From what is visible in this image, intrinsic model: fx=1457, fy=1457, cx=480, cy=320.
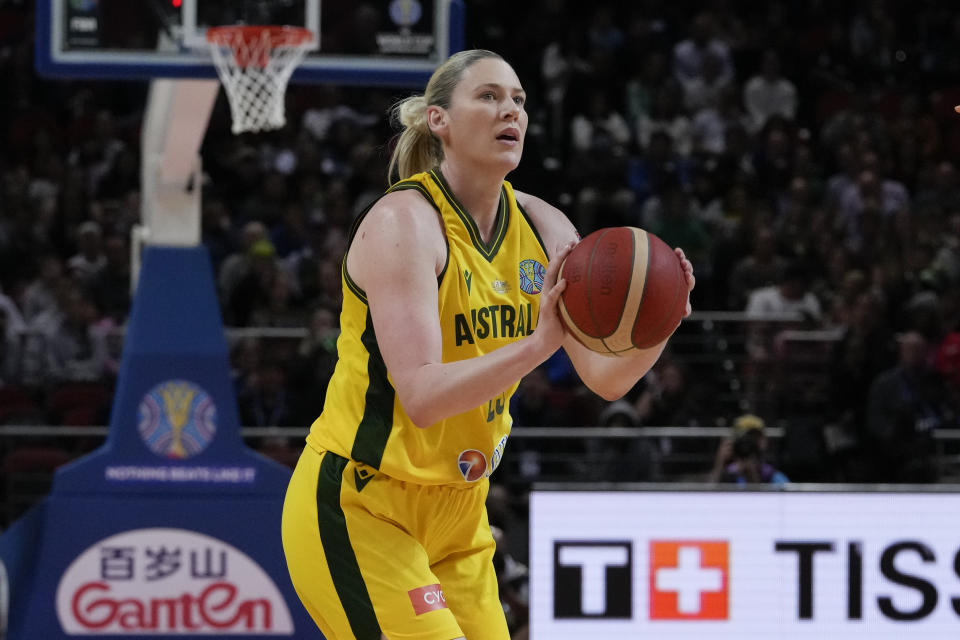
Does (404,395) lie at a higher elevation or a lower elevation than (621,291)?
lower

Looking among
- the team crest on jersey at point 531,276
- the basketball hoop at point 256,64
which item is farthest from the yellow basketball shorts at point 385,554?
the basketball hoop at point 256,64

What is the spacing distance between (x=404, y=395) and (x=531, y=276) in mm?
497

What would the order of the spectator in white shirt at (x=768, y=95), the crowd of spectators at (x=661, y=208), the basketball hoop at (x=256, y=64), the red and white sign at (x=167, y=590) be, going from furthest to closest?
the spectator in white shirt at (x=768, y=95) < the crowd of spectators at (x=661, y=208) < the red and white sign at (x=167, y=590) < the basketball hoop at (x=256, y=64)

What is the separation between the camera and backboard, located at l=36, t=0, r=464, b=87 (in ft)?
18.9

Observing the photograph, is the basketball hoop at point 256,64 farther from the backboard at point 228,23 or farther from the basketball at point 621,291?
the basketball at point 621,291

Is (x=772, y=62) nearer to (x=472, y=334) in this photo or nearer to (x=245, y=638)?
(x=245, y=638)

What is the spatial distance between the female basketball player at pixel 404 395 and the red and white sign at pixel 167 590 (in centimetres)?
336

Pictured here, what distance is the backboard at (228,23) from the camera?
575 cm

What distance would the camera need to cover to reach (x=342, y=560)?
3.16m

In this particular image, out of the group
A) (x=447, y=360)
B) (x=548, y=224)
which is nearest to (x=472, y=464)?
(x=447, y=360)

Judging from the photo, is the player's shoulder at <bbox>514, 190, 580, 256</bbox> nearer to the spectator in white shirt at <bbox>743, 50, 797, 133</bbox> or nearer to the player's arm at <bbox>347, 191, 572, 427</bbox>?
the player's arm at <bbox>347, 191, 572, 427</bbox>

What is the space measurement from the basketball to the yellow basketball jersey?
0.28 meters

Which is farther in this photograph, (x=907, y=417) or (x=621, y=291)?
(x=907, y=417)

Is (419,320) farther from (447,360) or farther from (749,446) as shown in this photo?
(749,446)
